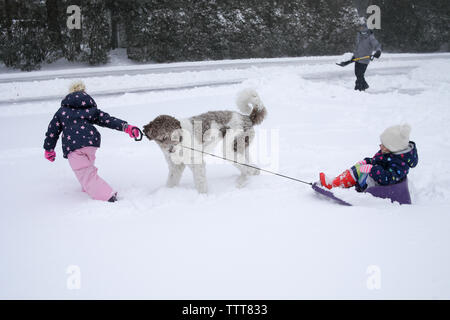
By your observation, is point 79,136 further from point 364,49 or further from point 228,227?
point 364,49

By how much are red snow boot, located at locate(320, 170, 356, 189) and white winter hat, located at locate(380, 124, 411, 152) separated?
1.81 feet

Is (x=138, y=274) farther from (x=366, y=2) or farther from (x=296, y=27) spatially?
(x=366, y=2)

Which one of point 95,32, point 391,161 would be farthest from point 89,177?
point 95,32

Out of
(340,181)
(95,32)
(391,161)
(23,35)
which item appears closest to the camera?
(391,161)

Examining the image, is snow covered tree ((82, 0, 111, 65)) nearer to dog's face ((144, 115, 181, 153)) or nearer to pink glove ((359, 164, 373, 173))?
dog's face ((144, 115, 181, 153))

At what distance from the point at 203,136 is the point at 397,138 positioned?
2115mm

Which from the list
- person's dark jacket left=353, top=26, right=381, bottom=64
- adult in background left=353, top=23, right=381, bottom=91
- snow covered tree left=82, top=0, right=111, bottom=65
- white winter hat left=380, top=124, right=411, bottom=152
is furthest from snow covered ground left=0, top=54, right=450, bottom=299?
snow covered tree left=82, top=0, right=111, bottom=65

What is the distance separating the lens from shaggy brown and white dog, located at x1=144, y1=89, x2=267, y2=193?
354cm

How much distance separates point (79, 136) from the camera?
11.9 ft

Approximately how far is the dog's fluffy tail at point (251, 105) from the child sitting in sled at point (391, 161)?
4.57 ft

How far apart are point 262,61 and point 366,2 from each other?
13.9 meters

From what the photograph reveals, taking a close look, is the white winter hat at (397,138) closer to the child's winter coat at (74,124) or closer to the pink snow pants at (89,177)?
the pink snow pants at (89,177)

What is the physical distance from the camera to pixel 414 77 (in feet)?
39.3
